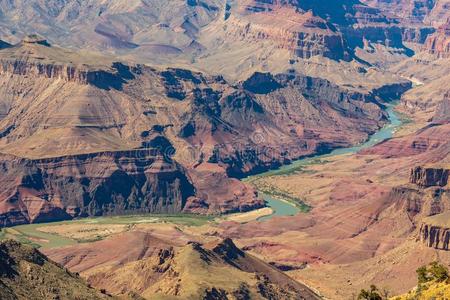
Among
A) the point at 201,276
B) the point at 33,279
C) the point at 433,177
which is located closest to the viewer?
the point at 33,279

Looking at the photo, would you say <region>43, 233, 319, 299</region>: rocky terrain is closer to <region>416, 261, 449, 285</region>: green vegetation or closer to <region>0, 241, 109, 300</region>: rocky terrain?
<region>0, 241, 109, 300</region>: rocky terrain

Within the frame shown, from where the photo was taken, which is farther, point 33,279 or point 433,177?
point 433,177

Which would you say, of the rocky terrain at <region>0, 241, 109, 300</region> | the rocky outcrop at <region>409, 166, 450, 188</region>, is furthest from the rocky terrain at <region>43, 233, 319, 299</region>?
the rocky outcrop at <region>409, 166, 450, 188</region>

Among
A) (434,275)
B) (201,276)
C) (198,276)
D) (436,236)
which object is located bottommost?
(436,236)

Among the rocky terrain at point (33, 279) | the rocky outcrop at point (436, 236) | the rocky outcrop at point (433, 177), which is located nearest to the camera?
the rocky terrain at point (33, 279)

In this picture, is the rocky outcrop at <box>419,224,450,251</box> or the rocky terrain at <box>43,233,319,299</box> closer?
the rocky terrain at <box>43,233,319,299</box>

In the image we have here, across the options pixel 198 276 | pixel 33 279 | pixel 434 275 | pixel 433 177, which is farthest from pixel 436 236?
pixel 33 279

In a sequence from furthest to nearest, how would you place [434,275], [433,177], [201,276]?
[433,177], [201,276], [434,275]

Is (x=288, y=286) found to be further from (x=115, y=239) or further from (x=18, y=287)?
(x=18, y=287)

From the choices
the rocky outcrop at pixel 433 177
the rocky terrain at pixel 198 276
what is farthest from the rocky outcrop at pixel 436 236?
the rocky terrain at pixel 198 276

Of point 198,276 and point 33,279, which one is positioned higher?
point 33,279

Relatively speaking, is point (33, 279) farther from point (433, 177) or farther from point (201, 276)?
point (433, 177)

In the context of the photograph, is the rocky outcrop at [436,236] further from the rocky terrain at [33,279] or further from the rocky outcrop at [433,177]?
the rocky terrain at [33,279]
